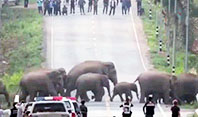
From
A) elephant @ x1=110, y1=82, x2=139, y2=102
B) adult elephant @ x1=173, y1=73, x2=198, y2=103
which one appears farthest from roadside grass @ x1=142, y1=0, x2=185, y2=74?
adult elephant @ x1=173, y1=73, x2=198, y2=103

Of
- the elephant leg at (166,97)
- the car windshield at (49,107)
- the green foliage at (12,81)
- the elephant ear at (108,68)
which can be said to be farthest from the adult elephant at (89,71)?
the car windshield at (49,107)

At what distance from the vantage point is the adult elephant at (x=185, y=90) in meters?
61.7

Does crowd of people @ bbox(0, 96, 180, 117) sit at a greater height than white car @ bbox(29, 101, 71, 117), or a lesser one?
lesser

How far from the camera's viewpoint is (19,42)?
87.1 metres

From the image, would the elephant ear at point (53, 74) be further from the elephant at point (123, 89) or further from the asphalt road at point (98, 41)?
the asphalt road at point (98, 41)

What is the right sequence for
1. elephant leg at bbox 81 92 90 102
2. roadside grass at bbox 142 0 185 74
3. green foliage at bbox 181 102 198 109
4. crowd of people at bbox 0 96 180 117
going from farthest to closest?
roadside grass at bbox 142 0 185 74 → elephant leg at bbox 81 92 90 102 → green foliage at bbox 181 102 198 109 → crowd of people at bbox 0 96 180 117

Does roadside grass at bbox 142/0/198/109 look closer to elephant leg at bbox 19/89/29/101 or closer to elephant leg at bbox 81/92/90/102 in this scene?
elephant leg at bbox 81/92/90/102

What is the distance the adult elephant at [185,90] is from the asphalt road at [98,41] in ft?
22.3

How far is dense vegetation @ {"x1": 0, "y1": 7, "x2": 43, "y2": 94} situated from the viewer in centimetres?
7514

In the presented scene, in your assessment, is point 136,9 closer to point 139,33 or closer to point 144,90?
point 139,33

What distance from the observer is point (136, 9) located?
346ft

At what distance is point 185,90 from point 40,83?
24.7ft

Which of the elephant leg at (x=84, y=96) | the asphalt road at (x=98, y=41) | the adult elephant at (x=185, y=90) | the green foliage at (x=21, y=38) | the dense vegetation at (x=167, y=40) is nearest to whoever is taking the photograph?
the adult elephant at (x=185, y=90)

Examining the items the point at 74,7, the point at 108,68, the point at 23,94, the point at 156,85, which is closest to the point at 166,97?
the point at 156,85
